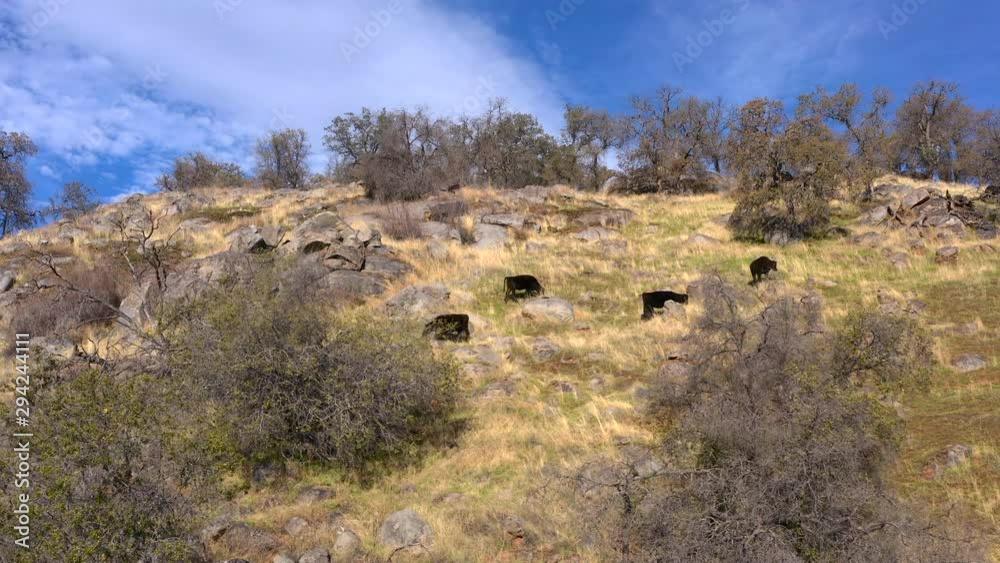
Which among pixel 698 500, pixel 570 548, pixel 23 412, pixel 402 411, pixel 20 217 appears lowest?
pixel 570 548

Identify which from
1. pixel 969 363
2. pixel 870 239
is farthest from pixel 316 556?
pixel 870 239

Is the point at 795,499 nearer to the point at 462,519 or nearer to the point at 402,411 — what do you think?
the point at 462,519

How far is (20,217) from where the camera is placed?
113 ft

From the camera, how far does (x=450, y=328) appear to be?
40.8ft

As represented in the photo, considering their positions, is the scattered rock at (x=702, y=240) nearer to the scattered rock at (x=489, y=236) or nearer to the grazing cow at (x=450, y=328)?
the scattered rock at (x=489, y=236)

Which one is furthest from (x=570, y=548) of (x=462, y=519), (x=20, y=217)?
(x=20, y=217)

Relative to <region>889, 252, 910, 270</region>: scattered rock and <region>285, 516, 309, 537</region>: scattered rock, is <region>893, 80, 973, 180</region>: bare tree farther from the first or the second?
<region>285, 516, 309, 537</region>: scattered rock

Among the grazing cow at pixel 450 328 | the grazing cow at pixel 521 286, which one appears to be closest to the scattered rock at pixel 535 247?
the grazing cow at pixel 521 286

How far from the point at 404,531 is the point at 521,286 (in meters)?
10.6

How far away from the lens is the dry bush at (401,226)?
22453 mm

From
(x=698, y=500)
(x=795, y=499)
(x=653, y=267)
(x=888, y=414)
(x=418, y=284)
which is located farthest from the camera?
(x=653, y=267)

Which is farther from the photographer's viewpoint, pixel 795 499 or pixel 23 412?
pixel 23 412

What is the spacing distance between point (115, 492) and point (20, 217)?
130 feet

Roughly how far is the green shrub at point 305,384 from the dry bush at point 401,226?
13.9 metres
